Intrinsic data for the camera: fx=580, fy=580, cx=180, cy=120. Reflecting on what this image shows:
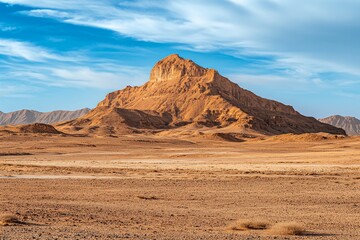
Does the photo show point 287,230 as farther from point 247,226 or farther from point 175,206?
point 175,206

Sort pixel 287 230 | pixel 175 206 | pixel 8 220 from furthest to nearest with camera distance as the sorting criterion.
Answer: pixel 175 206, pixel 8 220, pixel 287 230

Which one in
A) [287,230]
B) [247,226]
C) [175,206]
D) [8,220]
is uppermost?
[287,230]

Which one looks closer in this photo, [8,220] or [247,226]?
[247,226]

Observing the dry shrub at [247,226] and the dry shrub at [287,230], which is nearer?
the dry shrub at [287,230]

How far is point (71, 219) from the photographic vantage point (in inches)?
651

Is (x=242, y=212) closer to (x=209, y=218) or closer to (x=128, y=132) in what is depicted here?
(x=209, y=218)

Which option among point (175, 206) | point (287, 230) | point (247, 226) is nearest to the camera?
point (287, 230)

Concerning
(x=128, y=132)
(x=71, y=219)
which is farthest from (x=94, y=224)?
(x=128, y=132)

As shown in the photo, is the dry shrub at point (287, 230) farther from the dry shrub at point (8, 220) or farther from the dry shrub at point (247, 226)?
the dry shrub at point (8, 220)

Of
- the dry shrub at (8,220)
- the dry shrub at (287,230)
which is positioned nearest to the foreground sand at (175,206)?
the dry shrub at (287,230)

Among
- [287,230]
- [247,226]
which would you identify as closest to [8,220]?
[247,226]

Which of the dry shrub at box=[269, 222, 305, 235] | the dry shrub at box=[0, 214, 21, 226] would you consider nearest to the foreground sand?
the dry shrub at box=[269, 222, 305, 235]

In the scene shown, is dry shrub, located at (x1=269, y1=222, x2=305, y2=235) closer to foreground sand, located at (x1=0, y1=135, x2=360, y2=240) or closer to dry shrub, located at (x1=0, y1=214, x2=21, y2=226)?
foreground sand, located at (x1=0, y1=135, x2=360, y2=240)

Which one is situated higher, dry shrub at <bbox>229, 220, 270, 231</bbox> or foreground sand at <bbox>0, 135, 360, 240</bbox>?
dry shrub at <bbox>229, 220, 270, 231</bbox>
